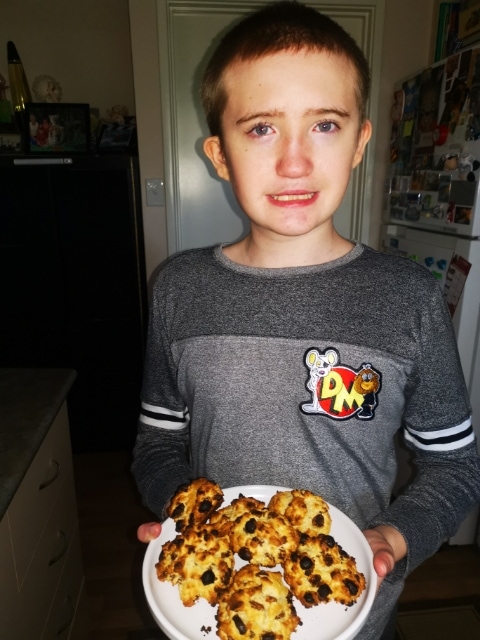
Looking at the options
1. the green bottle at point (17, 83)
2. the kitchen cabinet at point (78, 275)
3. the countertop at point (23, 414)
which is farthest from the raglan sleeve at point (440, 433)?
the green bottle at point (17, 83)

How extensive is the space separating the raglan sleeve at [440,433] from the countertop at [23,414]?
0.83 m

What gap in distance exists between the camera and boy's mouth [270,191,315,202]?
31.9 inches

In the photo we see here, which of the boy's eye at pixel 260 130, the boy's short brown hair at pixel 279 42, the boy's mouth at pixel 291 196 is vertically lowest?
the boy's mouth at pixel 291 196

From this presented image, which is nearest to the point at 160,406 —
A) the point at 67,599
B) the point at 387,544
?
the point at 387,544

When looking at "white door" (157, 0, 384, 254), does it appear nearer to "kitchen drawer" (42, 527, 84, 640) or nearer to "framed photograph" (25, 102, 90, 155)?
"framed photograph" (25, 102, 90, 155)

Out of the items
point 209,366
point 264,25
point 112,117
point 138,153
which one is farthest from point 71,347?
point 264,25

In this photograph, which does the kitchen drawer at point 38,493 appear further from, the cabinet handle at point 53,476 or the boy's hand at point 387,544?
the boy's hand at point 387,544

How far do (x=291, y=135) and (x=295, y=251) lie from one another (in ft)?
0.72

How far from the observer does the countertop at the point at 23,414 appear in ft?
3.58

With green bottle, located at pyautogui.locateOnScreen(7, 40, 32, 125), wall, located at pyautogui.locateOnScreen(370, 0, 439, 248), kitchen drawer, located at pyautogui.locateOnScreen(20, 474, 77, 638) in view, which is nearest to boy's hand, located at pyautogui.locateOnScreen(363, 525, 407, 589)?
kitchen drawer, located at pyautogui.locateOnScreen(20, 474, 77, 638)

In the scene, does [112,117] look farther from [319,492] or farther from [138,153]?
[319,492]

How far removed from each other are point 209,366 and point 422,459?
0.45 m

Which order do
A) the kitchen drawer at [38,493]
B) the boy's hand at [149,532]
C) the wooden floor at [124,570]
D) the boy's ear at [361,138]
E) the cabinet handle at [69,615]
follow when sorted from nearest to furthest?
the boy's hand at [149,532], the boy's ear at [361,138], the kitchen drawer at [38,493], the cabinet handle at [69,615], the wooden floor at [124,570]

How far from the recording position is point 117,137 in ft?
9.08
